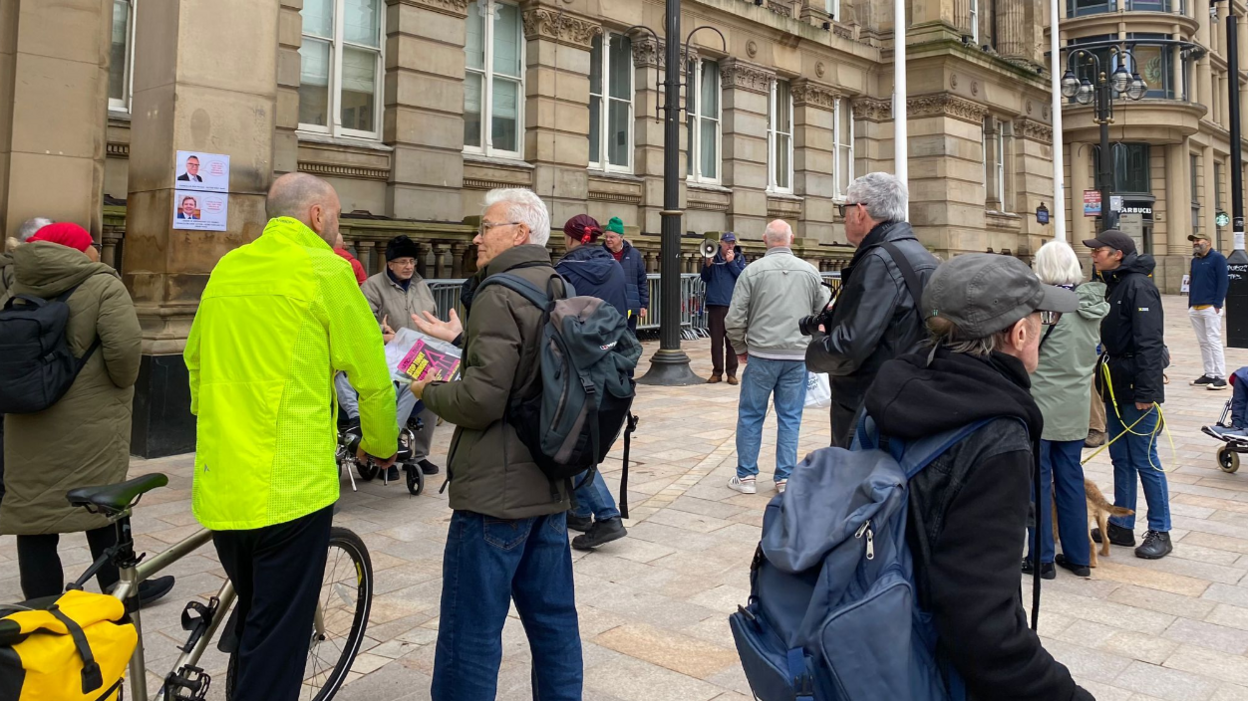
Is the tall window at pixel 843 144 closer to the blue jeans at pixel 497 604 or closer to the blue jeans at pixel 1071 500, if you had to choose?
the blue jeans at pixel 1071 500

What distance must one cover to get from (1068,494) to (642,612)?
260 centimetres

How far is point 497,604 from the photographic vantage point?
308 centimetres

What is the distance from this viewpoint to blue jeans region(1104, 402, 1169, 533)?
19.3 ft

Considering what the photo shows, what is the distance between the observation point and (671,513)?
683 centimetres

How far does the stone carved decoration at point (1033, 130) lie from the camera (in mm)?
28094

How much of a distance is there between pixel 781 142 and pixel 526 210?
66.2ft

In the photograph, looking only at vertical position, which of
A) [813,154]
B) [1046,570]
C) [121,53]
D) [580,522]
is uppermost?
[813,154]

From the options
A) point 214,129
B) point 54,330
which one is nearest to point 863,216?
point 54,330

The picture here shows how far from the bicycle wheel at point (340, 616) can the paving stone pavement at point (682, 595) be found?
0.14 metres

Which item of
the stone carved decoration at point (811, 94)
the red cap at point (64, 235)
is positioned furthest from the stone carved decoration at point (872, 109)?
the red cap at point (64, 235)

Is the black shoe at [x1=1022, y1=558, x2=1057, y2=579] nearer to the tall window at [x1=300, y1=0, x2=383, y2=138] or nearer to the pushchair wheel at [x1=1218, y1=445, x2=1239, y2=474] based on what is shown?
the pushchair wheel at [x1=1218, y1=445, x2=1239, y2=474]

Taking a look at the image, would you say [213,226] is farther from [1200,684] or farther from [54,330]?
[1200,684]

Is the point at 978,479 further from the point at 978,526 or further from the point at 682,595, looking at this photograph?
the point at 682,595

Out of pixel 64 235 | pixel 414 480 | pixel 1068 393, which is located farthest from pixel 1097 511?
pixel 64 235
